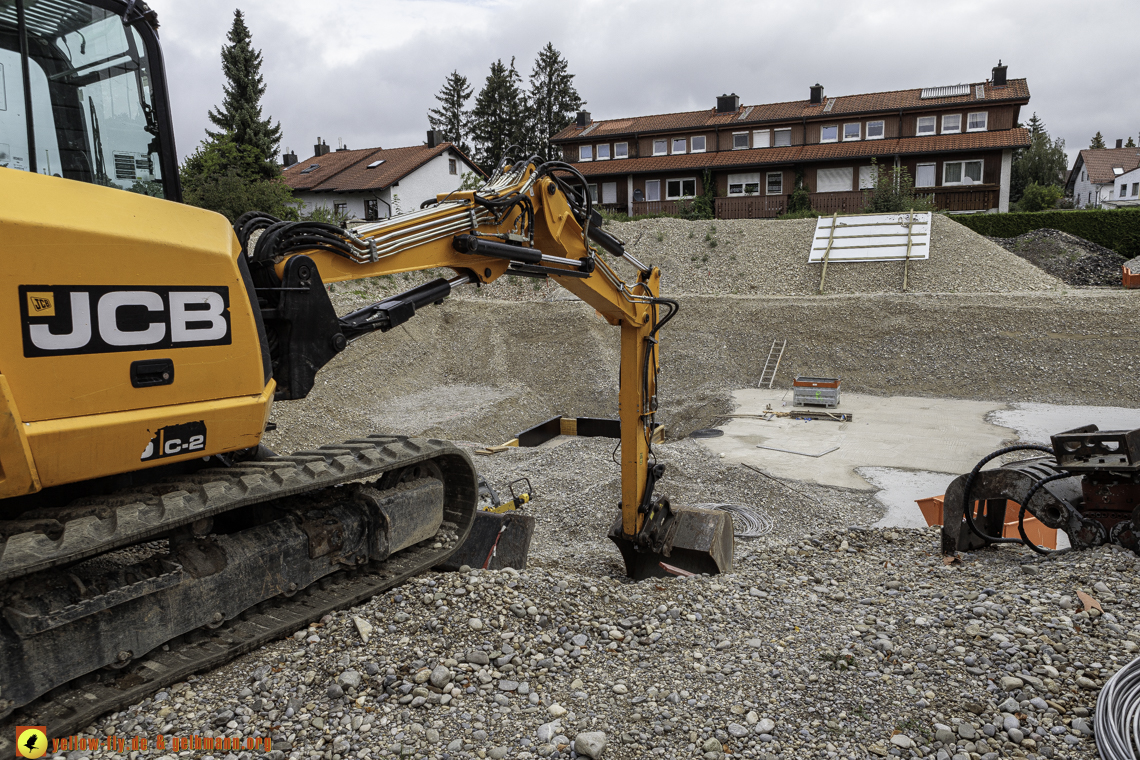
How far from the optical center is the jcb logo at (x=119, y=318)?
2.74 metres

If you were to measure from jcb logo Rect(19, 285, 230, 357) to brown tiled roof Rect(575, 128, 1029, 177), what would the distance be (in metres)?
29.1

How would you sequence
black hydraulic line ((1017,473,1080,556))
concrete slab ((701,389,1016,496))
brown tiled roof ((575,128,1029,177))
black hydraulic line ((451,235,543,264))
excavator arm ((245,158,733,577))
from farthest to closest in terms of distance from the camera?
1. brown tiled roof ((575,128,1029,177))
2. concrete slab ((701,389,1016,496))
3. black hydraulic line ((1017,473,1080,556))
4. black hydraulic line ((451,235,543,264))
5. excavator arm ((245,158,733,577))

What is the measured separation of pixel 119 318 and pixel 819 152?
108ft

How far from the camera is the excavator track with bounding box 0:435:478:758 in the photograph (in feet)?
9.75

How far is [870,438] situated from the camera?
12188mm

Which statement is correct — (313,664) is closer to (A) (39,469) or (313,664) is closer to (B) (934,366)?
(A) (39,469)

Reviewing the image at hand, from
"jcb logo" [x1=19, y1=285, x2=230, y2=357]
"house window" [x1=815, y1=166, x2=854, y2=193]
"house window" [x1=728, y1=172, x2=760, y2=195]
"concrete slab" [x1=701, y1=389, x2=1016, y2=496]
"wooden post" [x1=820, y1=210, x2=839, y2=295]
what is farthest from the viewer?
"house window" [x1=728, y1=172, x2=760, y2=195]

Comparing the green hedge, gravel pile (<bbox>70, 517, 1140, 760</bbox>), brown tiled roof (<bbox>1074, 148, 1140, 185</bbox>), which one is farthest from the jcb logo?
brown tiled roof (<bbox>1074, 148, 1140, 185</bbox>)

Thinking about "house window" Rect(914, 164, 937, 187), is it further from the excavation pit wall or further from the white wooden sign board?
the excavation pit wall

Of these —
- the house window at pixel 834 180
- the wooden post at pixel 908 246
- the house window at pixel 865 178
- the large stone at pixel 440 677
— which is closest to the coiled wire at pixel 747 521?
the large stone at pixel 440 677

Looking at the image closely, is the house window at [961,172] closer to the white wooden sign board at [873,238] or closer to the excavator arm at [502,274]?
the white wooden sign board at [873,238]

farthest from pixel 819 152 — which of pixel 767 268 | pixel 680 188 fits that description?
pixel 767 268

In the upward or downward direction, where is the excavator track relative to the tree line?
downward

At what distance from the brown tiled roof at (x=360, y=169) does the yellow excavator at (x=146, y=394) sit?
30371 millimetres
